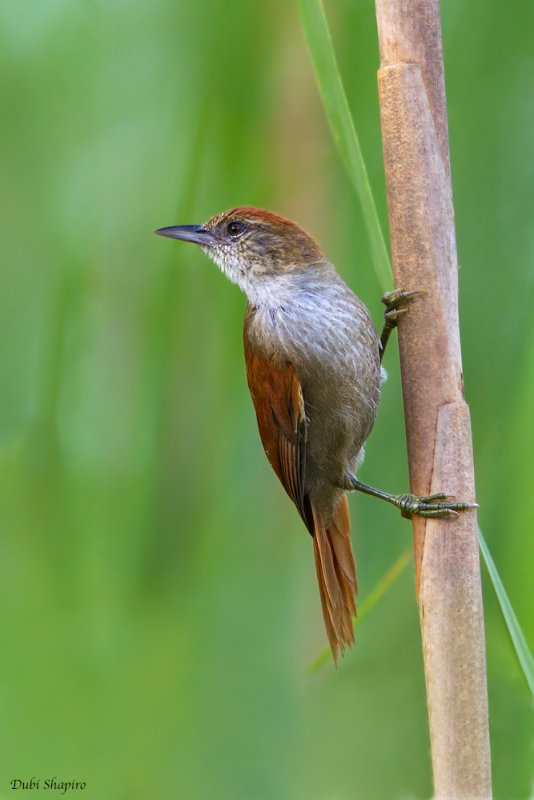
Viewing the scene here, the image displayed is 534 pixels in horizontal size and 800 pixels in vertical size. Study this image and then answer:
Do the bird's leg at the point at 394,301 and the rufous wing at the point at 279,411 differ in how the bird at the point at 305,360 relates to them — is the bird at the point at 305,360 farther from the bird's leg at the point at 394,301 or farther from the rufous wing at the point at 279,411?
the bird's leg at the point at 394,301

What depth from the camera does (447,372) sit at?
164cm

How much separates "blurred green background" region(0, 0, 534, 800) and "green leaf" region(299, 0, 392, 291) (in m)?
0.34

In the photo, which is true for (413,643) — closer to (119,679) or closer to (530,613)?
(530,613)

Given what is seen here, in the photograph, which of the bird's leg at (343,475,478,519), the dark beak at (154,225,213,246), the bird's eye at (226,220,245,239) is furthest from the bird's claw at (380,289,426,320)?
the bird's eye at (226,220,245,239)

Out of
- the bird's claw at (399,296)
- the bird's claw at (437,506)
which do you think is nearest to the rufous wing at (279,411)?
the bird's claw at (399,296)

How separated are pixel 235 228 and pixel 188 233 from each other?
0.40 metres

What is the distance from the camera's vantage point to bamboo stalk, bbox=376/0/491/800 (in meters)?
1.48

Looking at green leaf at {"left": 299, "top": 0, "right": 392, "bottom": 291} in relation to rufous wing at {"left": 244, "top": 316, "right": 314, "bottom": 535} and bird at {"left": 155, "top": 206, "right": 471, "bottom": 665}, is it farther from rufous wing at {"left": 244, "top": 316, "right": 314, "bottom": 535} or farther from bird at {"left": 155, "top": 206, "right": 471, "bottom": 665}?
rufous wing at {"left": 244, "top": 316, "right": 314, "bottom": 535}

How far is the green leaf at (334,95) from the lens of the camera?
1438 millimetres

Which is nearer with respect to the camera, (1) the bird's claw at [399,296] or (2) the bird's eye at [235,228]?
(1) the bird's claw at [399,296]

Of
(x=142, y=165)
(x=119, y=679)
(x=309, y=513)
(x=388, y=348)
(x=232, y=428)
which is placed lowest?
(x=119, y=679)

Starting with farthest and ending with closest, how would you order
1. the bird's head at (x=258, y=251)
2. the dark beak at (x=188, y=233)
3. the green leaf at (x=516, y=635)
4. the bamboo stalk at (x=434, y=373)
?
the bird's head at (x=258, y=251) → the dark beak at (x=188, y=233) → the bamboo stalk at (x=434, y=373) → the green leaf at (x=516, y=635)

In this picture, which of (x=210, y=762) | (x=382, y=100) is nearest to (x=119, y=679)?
(x=210, y=762)

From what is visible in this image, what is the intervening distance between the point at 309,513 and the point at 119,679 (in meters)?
0.73
